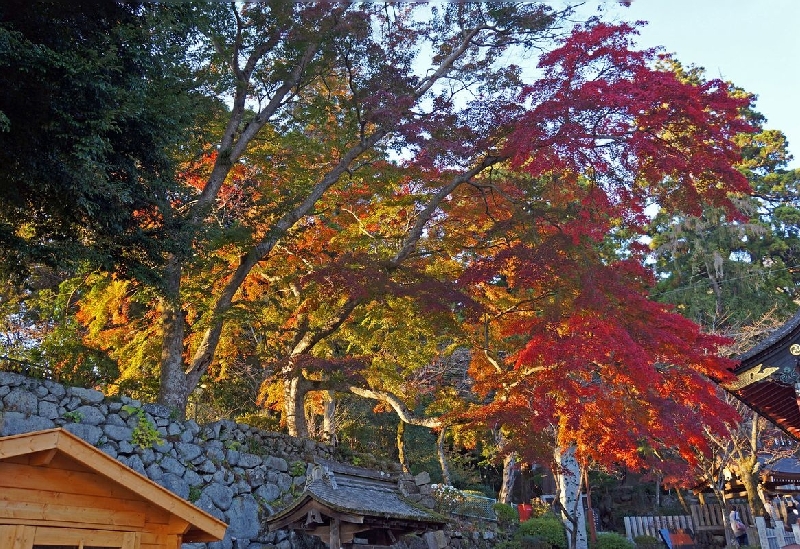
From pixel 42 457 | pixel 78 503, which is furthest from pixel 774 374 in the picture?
pixel 42 457

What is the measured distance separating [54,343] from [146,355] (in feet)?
6.21

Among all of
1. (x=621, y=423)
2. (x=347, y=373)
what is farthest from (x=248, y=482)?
(x=621, y=423)

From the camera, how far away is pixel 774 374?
8516 mm

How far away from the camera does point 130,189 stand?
343 inches

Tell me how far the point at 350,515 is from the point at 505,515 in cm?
890

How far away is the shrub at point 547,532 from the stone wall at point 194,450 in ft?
12.8

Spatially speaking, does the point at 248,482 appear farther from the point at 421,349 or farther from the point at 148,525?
the point at 421,349

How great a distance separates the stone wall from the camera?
9375mm

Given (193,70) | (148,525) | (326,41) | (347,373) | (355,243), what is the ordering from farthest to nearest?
(355,243)
(347,373)
(326,41)
(193,70)
(148,525)

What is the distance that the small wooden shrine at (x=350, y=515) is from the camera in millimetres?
9469

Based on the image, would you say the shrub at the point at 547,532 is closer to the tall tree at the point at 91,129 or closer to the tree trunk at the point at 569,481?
the tree trunk at the point at 569,481

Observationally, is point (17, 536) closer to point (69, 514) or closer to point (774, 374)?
point (69, 514)

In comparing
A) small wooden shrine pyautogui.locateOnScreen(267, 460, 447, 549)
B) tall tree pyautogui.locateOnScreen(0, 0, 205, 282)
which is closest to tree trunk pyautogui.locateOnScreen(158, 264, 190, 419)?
tall tree pyautogui.locateOnScreen(0, 0, 205, 282)

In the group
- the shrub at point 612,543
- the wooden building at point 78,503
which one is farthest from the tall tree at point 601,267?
the wooden building at point 78,503
